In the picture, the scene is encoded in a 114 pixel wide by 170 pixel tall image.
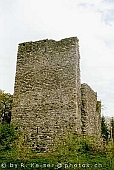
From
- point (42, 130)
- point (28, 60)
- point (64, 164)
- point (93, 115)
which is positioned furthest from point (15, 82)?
point (64, 164)

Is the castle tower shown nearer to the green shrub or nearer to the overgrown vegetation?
the overgrown vegetation

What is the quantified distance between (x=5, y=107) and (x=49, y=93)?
139 inches

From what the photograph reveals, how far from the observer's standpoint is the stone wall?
645 inches

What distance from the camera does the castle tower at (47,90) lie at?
50.4ft

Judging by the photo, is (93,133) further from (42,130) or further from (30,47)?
(30,47)

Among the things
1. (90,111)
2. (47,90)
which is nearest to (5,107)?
(47,90)

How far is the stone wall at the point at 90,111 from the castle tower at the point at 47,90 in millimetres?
527

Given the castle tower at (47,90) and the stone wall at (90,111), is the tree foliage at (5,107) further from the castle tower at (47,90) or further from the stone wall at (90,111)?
the stone wall at (90,111)

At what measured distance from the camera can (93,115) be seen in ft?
59.5

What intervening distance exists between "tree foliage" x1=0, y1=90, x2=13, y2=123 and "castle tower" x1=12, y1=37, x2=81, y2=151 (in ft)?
5.07

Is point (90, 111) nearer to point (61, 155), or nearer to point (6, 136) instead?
point (6, 136)

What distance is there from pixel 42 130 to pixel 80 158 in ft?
11.1

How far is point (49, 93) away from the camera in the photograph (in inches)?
630

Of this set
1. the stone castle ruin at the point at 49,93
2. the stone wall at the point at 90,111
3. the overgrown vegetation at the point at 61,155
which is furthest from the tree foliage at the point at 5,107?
the stone wall at the point at 90,111
